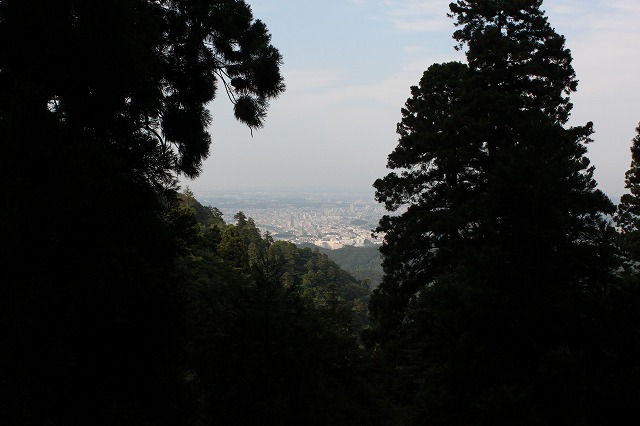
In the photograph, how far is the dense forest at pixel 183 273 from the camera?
4.26 meters

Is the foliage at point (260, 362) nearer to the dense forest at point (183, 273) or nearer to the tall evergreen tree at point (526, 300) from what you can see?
the dense forest at point (183, 273)

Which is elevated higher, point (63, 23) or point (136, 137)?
point (63, 23)

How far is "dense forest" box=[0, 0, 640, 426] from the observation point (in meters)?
4.26

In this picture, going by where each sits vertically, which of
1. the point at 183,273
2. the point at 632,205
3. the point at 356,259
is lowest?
the point at 356,259

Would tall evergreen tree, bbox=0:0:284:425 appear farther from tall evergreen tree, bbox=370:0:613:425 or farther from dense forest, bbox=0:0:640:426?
tall evergreen tree, bbox=370:0:613:425

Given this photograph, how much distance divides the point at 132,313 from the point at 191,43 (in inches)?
147

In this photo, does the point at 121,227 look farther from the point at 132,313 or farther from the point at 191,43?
the point at 191,43

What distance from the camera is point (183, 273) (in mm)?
6293

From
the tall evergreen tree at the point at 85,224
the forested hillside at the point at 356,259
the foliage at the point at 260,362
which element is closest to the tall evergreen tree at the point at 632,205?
the foliage at the point at 260,362

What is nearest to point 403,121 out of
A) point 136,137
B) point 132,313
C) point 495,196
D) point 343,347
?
point 343,347

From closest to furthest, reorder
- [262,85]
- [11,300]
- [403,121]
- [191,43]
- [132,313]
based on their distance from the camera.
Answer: [11,300] < [132,313] < [191,43] < [262,85] < [403,121]

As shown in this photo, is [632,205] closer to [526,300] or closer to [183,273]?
[526,300]

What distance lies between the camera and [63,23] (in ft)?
15.2

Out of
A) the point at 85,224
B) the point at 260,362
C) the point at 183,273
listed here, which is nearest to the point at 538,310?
the point at 260,362
